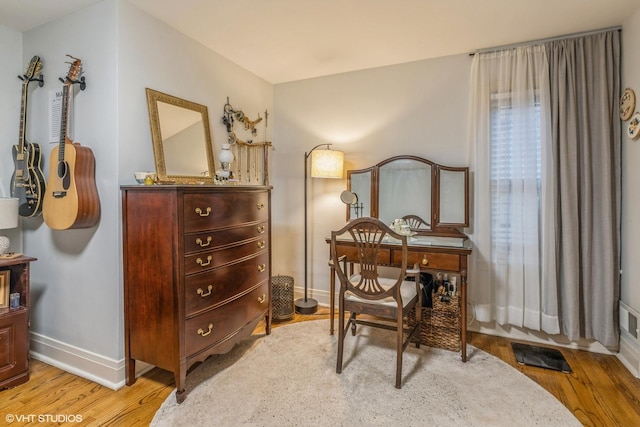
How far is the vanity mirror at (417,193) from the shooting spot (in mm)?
2895

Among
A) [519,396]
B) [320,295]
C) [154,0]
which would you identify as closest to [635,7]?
[519,396]

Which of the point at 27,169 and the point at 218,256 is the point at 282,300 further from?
the point at 27,169

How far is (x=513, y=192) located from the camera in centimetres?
271

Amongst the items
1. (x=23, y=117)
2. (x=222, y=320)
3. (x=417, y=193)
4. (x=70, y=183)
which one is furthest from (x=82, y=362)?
(x=417, y=193)

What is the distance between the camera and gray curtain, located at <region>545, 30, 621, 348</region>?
2.41m

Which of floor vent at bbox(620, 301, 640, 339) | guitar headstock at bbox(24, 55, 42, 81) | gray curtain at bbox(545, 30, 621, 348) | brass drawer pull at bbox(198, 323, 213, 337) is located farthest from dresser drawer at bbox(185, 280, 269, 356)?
floor vent at bbox(620, 301, 640, 339)

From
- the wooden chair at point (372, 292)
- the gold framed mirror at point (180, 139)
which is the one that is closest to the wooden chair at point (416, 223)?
the wooden chair at point (372, 292)

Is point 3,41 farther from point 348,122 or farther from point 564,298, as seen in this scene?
point 564,298

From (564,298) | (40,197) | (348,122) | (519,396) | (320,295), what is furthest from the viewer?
(320,295)

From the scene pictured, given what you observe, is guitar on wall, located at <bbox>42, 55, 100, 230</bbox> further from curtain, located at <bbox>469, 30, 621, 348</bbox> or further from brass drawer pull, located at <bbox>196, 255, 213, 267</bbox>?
curtain, located at <bbox>469, 30, 621, 348</bbox>

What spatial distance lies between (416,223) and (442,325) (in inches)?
34.2

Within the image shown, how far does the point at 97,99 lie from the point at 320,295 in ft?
8.47

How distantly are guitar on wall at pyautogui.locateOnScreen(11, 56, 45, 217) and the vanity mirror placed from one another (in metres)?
2.40

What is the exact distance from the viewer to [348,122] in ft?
11.1
